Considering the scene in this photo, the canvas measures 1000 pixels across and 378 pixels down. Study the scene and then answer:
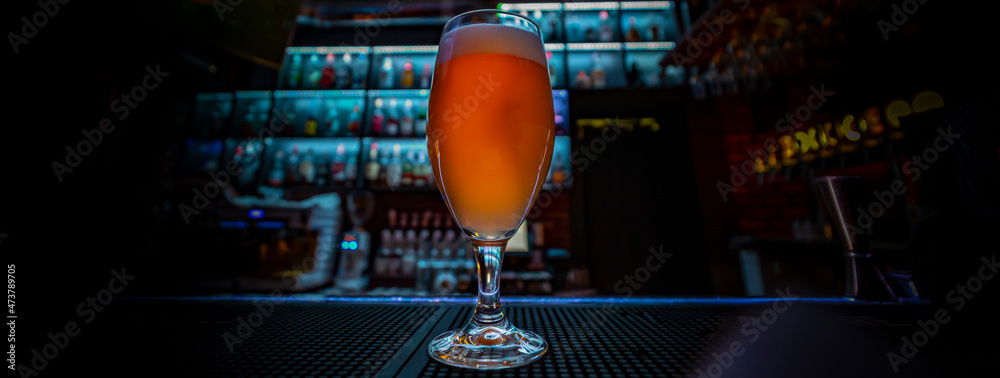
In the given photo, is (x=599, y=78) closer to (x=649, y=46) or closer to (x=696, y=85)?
(x=649, y=46)

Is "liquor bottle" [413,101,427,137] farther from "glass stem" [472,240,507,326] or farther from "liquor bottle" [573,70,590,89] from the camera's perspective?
"glass stem" [472,240,507,326]

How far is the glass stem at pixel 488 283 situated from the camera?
15.0 inches

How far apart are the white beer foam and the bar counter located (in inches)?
13.3

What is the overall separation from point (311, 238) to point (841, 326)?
8.87 feet

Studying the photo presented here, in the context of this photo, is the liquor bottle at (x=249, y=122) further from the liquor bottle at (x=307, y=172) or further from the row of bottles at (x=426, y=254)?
the row of bottles at (x=426, y=254)

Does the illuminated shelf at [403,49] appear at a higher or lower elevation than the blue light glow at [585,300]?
higher

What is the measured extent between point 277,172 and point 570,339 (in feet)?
11.3

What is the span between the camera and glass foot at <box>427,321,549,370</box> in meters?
0.32

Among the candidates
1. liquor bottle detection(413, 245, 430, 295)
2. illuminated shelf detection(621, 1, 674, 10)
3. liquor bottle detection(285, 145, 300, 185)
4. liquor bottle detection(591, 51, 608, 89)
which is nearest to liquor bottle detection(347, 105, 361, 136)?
liquor bottle detection(285, 145, 300, 185)

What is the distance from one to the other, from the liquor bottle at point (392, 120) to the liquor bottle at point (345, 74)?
1.30 feet

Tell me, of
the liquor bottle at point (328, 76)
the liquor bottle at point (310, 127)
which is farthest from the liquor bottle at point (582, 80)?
the liquor bottle at point (310, 127)

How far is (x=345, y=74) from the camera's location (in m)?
3.47

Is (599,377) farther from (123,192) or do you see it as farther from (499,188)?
(123,192)

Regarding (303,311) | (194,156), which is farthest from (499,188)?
(194,156)
